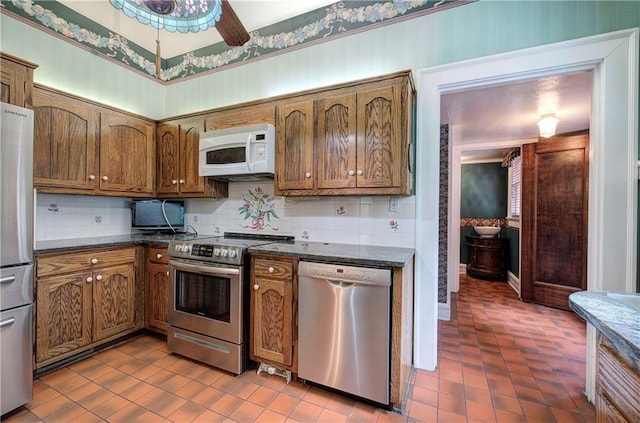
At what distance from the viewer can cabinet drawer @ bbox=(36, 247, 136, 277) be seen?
1.94 m

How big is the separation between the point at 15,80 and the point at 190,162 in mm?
1244

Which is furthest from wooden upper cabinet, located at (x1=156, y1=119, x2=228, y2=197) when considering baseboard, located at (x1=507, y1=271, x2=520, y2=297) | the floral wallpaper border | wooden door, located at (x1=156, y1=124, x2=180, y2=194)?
baseboard, located at (x1=507, y1=271, x2=520, y2=297)

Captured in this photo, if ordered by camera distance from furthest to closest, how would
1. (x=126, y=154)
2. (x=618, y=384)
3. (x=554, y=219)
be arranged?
(x=554, y=219)
(x=126, y=154)
(x=618, y=384)

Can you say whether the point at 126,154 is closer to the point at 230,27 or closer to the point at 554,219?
the point at 230,27

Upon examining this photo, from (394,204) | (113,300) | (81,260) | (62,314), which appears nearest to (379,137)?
(394,204)

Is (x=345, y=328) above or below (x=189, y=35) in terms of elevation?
below

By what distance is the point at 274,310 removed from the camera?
192cm

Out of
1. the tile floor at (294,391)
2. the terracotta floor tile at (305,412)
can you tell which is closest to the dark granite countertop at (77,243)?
the tile floor at (294,391)

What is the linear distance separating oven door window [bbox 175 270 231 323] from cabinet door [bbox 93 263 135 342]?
566mm

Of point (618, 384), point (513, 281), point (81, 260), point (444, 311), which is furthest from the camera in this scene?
point (513, 281)

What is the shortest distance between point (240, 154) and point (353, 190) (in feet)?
3.35

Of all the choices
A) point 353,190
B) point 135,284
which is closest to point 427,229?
point 353,190

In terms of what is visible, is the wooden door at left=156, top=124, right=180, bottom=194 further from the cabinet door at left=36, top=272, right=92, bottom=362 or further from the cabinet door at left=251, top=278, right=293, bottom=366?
the cabinet door at left=251, top=278, right=293, bottom=366

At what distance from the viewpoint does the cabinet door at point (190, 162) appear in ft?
8.81
